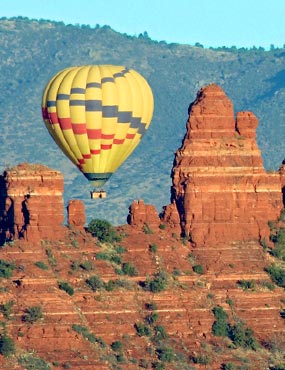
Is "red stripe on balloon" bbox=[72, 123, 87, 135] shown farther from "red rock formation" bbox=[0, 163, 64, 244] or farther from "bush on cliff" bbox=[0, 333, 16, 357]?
"bush on cliff" bbox=[0, 333, 16, 357]

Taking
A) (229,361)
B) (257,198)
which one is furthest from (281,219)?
(229,361)

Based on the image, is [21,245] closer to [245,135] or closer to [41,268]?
[41,268]

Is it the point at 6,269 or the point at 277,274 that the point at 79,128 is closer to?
the point at 6,269

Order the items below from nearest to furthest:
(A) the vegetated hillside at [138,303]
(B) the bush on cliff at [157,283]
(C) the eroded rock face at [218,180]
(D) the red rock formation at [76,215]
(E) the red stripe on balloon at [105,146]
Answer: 1. (A) the vegetated hillside at [138,303]
2. (B) the bush on cliff at [157,283]
3. (E) the red stripe on balloon at [105,146]
4. (D) the red rock formation at [76,215]
5. (C) the eroded rock face at [218,180]

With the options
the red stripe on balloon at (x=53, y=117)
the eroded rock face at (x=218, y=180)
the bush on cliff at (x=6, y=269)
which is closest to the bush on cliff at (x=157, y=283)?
the eroded rock face at (x=218, y=180)

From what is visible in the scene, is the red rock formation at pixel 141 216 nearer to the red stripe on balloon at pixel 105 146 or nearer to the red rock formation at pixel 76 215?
the red rock formation at pixel 76 215
